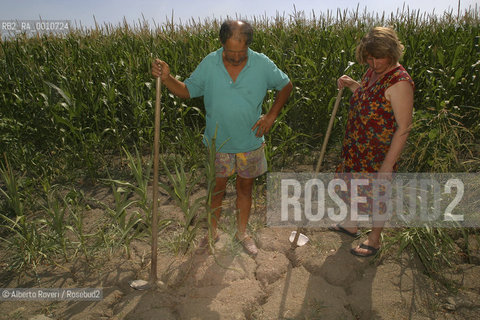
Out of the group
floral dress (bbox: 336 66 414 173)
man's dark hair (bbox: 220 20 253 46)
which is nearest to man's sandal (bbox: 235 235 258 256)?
floral dress (bbox: 336 66 414 173)

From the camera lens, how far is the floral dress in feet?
6.59

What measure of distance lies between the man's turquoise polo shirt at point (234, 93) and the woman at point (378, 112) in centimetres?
51

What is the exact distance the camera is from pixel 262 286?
6.93 feet

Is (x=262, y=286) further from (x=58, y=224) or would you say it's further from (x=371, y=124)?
(x=58, y=224)

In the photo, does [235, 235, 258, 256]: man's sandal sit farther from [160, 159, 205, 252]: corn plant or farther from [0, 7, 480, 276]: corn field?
[0, 7, 480, 276]: corn field

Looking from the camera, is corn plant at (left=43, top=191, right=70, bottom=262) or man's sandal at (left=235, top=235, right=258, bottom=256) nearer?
corn plant at (left=43, top=191, right=70, bottom=262)

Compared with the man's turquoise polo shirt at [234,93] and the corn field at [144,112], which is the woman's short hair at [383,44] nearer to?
the man's turquoise polo shirt at [234,93]

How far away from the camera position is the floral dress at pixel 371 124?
6.59ft

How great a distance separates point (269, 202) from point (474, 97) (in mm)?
2681

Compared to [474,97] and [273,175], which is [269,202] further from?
[474,97]

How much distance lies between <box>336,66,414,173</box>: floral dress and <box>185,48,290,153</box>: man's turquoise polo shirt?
50cm

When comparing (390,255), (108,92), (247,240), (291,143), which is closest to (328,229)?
(390,255)

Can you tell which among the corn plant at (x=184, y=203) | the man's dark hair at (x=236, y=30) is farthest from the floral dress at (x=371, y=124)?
the corn plant at (x=184, y=203)

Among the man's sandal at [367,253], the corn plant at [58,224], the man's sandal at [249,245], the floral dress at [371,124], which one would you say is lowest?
the man's sandal at [367,253]
